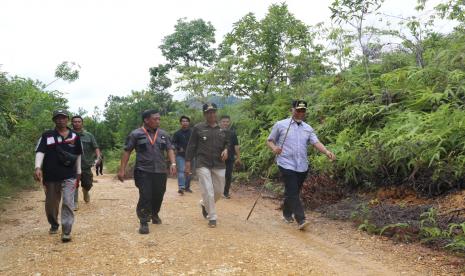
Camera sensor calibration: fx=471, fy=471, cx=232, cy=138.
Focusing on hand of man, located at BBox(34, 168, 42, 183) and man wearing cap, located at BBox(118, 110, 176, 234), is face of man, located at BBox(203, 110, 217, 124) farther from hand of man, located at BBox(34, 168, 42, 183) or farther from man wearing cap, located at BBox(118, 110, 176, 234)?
hand of man, located at BBox(34, 168, 42, 183)

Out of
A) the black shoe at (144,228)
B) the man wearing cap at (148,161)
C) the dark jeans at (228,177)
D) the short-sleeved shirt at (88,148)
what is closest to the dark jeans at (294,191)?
the man wearing cap at (148,161)

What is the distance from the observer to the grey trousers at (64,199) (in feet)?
22.0

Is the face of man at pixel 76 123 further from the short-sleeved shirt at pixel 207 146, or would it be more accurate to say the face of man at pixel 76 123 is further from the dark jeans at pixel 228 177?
the dark jeans at pixel 228 177

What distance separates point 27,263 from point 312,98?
9410mm

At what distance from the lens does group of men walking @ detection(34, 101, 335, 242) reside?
6855mm

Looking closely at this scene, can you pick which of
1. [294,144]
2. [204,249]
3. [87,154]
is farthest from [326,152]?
[87,154]

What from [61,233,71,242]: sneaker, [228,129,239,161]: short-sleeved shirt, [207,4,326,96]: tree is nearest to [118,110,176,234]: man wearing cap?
[61,233,71,242]: sneaker

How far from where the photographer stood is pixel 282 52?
51.2 ft

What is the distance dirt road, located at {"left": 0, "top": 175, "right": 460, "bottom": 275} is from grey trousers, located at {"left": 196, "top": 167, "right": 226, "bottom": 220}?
0.30m

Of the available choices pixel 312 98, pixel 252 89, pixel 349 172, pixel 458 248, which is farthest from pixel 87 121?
pixel 458 248

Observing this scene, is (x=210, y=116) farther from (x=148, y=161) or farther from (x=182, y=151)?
(x=182, y=151)

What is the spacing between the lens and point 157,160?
7430mm

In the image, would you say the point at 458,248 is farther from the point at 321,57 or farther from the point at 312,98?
the point at 321,57

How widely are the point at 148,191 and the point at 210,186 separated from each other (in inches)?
39.9
